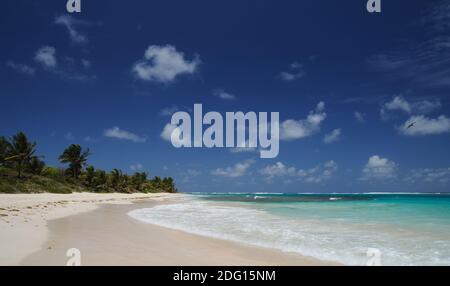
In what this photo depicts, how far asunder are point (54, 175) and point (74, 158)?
7.16m

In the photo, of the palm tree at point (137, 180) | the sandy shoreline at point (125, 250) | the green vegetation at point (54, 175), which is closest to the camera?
the sandy shoreline at point (125, 250)

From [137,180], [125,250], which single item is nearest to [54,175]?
[137,180]

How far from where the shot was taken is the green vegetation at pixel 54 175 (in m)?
44.4

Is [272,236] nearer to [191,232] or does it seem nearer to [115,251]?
[191,232]

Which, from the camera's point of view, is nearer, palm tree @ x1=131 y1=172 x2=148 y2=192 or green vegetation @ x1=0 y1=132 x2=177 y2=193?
green vegetation @ x1=0 y1=132 x2=177 y2=193

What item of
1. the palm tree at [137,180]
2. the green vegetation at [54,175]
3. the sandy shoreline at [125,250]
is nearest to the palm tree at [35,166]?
the green vegetation at [54,175]

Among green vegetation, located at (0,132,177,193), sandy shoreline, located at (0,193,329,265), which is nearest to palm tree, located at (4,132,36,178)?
green vegetation, located at (0,132,177,193)

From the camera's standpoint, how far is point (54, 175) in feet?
191

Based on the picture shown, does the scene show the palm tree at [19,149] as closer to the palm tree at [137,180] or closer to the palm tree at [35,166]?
the palm tree at [35,166]

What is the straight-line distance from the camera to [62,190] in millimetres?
50094

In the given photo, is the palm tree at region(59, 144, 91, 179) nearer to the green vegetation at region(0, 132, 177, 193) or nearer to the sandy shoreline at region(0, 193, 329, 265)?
the green vegetation at region(0, 132, 177, 193)

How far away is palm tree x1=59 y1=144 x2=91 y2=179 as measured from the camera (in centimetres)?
6400

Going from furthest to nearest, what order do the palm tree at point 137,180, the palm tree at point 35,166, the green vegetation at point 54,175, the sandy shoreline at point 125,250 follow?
the palm tree at point 137,180 → the palm tree at point 35,166 → the green vegetation at point 54,175 → the sandy shoreline at point 125,250
